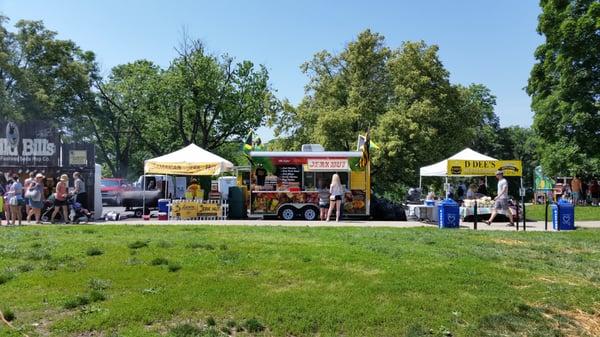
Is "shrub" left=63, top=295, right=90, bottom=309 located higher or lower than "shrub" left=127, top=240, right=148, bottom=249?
lower

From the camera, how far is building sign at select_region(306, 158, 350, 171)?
21.4 m

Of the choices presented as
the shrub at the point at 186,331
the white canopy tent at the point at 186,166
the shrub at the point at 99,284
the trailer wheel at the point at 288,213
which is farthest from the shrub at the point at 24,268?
the trailer wheel at the point at 288,213

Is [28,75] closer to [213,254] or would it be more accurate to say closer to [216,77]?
[216,77]

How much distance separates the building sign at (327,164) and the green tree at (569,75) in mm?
15701

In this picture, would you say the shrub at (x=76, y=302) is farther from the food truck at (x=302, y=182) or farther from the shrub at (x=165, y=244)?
the food truck at (x=302, y=182)

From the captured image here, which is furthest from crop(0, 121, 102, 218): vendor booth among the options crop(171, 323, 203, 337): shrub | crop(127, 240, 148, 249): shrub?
crop(171, 323, 203, 337): shrub

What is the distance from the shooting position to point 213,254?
9680 millimetres

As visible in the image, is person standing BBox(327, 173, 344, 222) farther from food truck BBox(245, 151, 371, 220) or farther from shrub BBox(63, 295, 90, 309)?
shrub BBox(63, 295, 90, 309)

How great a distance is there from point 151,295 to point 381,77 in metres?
31.8

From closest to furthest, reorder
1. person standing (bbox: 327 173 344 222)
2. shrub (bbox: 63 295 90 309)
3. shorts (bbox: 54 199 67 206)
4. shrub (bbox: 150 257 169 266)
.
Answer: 1. shrub (bbox: 63 295 90 309)
2. shrub (bbox: 150 257 169 266)
3. shorts (bbox: 54 199 67 206)
4. person standing (bbox: 327 173 344 222)

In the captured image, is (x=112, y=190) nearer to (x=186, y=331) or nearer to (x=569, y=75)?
(x=569, y=75)

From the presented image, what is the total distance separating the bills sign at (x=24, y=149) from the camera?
2097cm

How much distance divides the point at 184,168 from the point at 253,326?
52.6 feet

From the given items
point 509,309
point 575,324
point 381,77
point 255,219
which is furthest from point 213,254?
point 381,77
